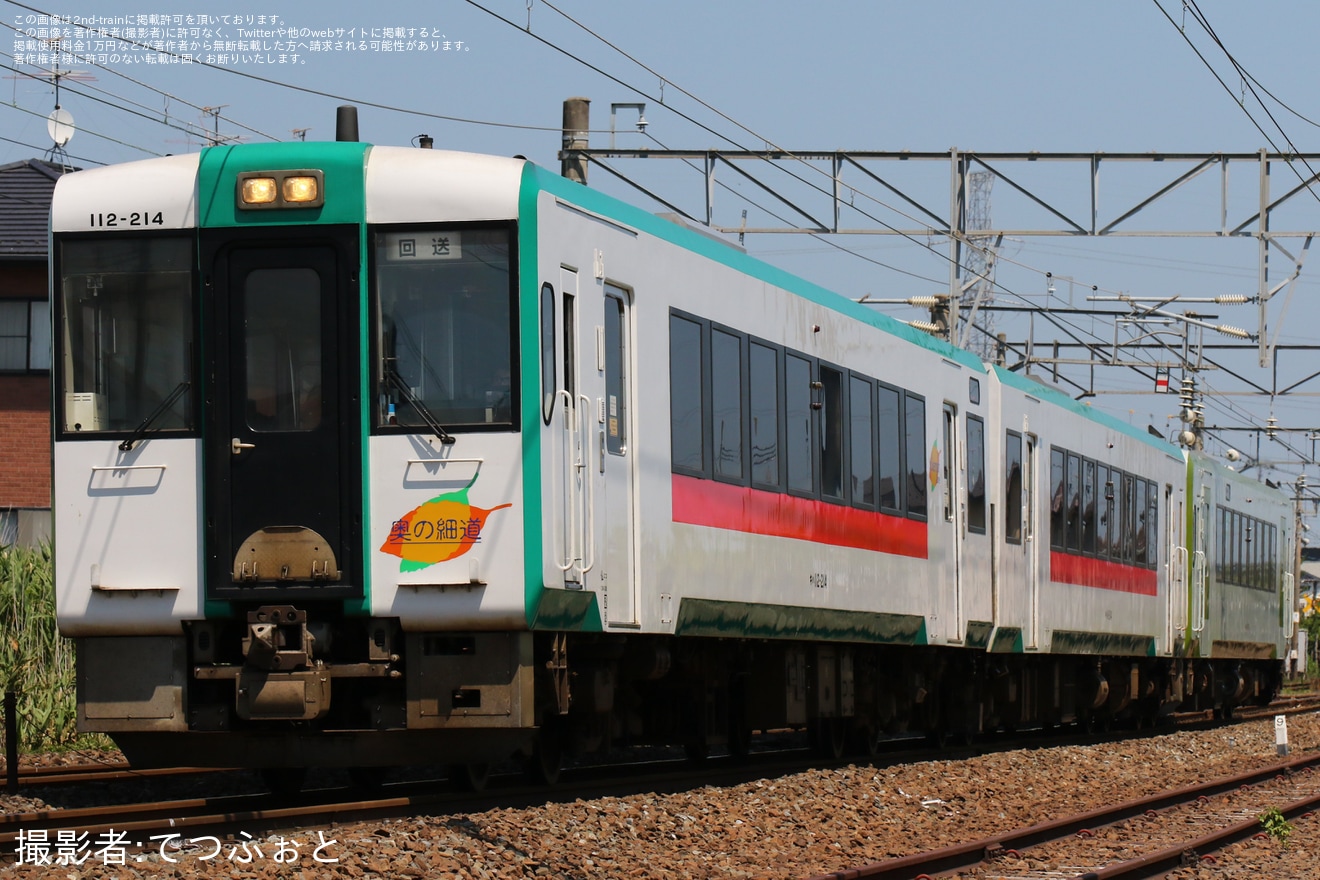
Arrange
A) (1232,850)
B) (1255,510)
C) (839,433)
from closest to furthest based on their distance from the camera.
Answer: (1232,850) < (839,433) < (1255,510)

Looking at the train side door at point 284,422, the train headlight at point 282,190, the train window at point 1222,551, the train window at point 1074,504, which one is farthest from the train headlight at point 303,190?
the train window at point 1222,551

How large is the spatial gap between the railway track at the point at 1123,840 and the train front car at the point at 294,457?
7.34 feet

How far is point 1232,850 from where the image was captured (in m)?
11.0

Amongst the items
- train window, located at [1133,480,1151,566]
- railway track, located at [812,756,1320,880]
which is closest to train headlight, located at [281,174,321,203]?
railway track, located at [812,756,1320,880]

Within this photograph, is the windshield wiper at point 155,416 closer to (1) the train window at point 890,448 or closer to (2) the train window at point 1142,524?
(1) the train window at point 890,448

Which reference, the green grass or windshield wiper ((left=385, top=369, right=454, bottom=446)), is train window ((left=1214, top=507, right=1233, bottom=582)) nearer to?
the green grass

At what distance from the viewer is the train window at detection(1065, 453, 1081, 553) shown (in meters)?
20.0

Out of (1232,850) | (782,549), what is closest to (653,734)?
(782,549)

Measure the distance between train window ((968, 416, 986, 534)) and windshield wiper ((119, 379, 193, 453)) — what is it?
347 inches

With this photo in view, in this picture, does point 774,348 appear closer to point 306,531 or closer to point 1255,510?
point 306,531

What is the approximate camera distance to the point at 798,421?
13.0 m

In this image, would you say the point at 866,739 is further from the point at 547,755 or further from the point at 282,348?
the point at 282,348

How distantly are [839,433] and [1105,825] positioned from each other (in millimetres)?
3418

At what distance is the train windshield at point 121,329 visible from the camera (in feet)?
31.6
